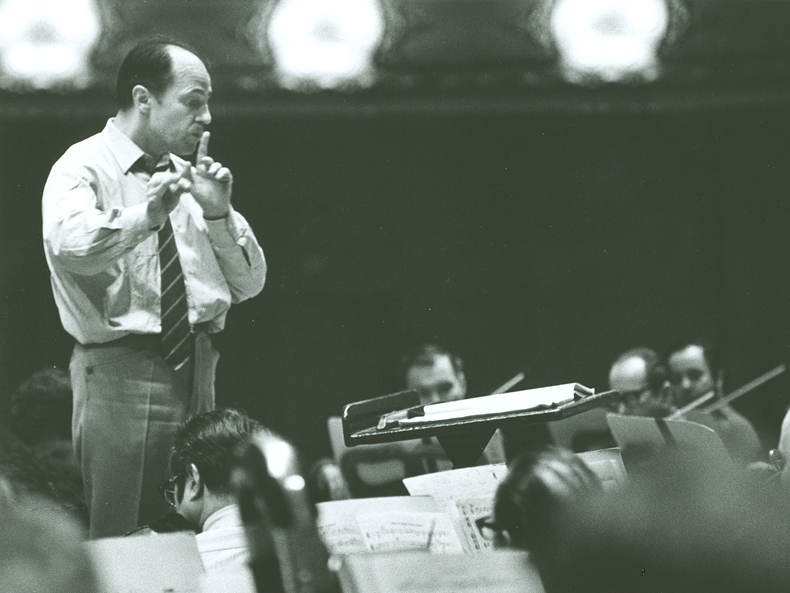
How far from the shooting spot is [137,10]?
1.96 metres

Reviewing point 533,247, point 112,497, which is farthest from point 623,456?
point 112,497

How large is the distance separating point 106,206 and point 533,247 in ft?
3.40

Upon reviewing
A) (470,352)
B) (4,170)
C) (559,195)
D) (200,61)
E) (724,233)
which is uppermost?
(200,61)

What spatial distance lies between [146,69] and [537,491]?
1.54 metres

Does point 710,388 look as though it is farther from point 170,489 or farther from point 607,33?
point 170,489

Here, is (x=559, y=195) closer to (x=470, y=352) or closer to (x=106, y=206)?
(x=470, y=352)

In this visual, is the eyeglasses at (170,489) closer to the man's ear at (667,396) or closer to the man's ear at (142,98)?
the man's ear at (142,98)

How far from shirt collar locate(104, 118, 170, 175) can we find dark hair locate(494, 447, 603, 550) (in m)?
1.37

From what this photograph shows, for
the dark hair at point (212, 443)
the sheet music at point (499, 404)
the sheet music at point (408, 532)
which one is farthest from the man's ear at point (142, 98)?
the sheet music at point (408, 532)

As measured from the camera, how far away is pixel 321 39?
81.9 inches

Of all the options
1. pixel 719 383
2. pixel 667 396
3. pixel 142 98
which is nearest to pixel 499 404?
pixel 142 98

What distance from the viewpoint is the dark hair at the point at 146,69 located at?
1.96 metres

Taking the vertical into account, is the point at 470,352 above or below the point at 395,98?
below

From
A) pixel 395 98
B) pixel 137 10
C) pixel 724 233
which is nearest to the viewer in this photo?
pixel 137 10
